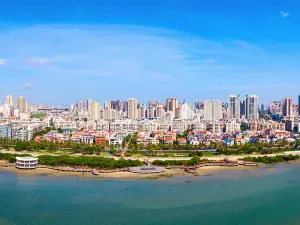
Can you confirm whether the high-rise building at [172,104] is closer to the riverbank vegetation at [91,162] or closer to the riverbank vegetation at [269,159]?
the riverbank vegetation at [269,159]

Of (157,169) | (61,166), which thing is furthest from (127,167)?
(61,166)

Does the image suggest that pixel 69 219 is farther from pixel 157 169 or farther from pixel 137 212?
pixel 157 169

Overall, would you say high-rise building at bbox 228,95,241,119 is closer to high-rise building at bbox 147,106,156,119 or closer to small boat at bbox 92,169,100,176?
high-rise building at bbox 147,106,156,119

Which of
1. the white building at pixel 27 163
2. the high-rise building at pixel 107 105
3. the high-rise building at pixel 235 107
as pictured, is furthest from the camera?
the high-rise building at pixel 107 105

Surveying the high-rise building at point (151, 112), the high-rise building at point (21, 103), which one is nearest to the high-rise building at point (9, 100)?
the high-rise building at point (21, 103)

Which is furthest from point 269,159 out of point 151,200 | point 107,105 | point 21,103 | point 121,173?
point 21,103

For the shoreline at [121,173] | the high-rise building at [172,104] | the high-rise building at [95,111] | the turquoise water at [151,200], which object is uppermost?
the high-rise building at [172,104]

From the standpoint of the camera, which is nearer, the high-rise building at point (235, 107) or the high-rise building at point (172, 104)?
the high-rise building at point (235, 107)

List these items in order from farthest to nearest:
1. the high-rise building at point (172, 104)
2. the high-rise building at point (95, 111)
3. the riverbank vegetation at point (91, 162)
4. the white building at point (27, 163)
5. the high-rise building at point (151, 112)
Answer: the high-rise building at point (172, 104)
the high-rise building at point (151, 112)
the high-rise building at point (95, 111)
the white building at point (27, 163)
the riverbank vegetation at point (91, 162)
